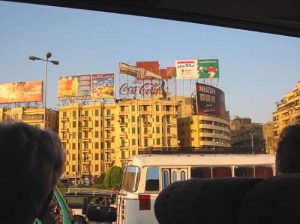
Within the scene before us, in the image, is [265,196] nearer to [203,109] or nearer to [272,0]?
[272,0]

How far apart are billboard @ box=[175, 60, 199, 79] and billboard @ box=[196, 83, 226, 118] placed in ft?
10.5

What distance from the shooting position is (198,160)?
11727 millimetres

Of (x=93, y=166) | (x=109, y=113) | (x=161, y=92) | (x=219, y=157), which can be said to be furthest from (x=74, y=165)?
(x=219, y=157)

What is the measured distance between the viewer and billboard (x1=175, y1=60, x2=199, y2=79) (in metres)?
81.6

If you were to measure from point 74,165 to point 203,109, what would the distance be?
29.6m

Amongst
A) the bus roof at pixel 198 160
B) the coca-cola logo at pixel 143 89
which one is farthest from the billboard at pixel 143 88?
the bus roof at pixel 198 160

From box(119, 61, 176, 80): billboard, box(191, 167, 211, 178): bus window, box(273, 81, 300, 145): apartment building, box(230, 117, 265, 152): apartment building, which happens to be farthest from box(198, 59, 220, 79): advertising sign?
box(273, 81, 300, 145): apartment building

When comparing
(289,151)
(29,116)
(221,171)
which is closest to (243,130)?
(29,116)

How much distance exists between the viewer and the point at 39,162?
1.35 meters

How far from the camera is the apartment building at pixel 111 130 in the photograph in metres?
84.2

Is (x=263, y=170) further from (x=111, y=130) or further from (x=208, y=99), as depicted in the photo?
(x=111, y=130)

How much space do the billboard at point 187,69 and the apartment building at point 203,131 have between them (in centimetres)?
771

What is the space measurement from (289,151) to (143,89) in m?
83.5

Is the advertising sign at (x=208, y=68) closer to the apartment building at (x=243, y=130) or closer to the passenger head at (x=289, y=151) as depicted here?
the apartment building at (x=243, y=130)
